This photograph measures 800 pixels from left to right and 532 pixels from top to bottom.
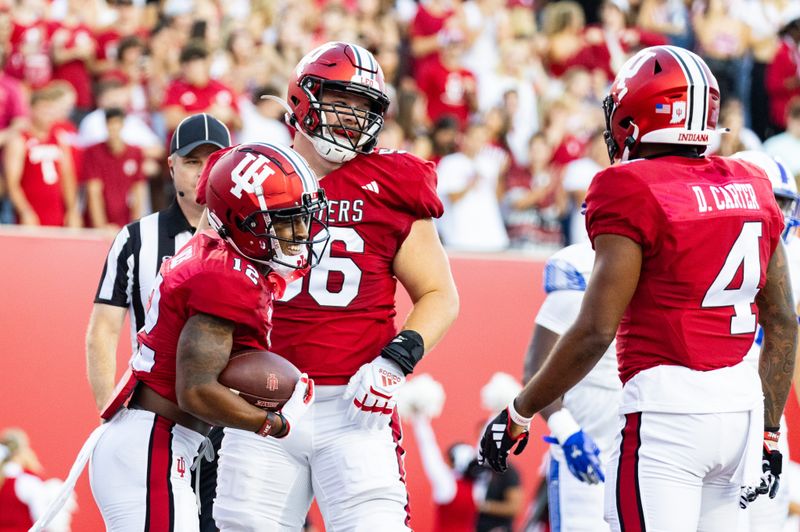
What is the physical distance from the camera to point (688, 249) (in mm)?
3100

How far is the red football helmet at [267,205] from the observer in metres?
3.20

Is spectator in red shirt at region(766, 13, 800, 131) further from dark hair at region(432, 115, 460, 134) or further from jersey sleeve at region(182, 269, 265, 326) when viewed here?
jersey sleeve at region(182, 269, 265, 326)

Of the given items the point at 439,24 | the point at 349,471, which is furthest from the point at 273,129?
the point at 349,471

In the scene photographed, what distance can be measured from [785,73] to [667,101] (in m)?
7.67

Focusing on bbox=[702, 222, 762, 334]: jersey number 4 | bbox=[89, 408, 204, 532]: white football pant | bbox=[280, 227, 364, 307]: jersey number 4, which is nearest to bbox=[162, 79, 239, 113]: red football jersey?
bbox=[280, 227, 364, 307]: jersey number 4

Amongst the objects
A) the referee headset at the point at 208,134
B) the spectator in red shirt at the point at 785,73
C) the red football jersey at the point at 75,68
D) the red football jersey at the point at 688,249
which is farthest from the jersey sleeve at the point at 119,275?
the spectator in red shirt at the point at 785,73

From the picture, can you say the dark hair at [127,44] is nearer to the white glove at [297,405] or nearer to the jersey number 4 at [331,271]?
the jersey number 4 at [331,271]

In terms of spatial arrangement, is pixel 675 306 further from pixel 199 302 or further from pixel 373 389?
pixel 199 302

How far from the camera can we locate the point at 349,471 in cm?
346

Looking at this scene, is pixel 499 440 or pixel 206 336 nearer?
pixel 206 336

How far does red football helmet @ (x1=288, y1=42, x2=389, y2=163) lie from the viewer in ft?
11.8

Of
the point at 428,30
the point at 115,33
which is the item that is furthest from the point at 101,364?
the point at 428,30

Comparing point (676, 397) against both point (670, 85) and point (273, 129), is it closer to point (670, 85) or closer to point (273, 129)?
point (670, 85)

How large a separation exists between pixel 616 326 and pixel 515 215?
574cm
